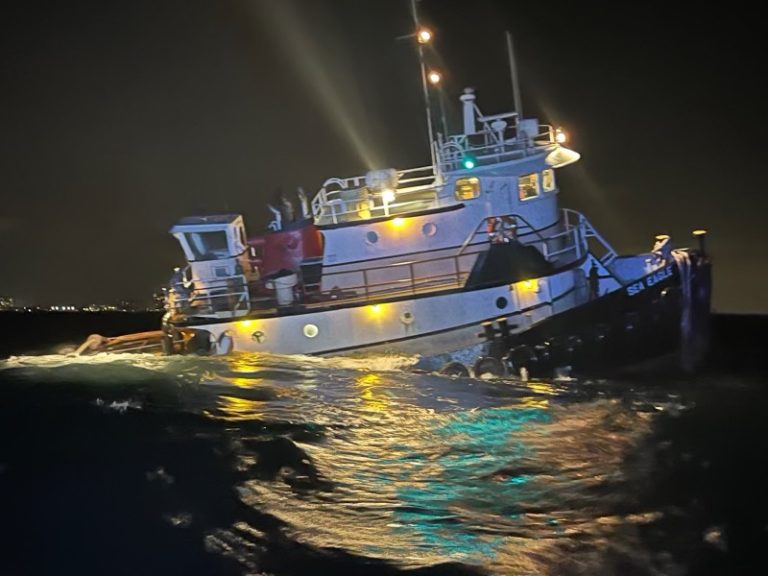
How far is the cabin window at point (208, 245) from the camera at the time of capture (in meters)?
22.1

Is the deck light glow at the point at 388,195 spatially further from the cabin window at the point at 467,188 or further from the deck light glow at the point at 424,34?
the deck light glow at the point at 424,34

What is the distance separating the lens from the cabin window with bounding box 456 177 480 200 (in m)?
20.8

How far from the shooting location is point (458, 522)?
981cm

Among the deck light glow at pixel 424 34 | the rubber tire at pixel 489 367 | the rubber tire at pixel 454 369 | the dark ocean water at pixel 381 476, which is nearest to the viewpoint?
the dark ocean water at pixel 381 476

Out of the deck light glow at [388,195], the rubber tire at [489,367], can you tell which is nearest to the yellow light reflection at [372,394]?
the rubber tire at [489,367]

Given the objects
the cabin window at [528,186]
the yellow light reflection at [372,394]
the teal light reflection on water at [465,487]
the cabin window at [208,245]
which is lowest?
the teal light reflection on water at [465,487]

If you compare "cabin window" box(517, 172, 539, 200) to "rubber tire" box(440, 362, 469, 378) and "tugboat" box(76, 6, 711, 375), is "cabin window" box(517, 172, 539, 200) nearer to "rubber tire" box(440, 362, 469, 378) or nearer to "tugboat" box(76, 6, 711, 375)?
"tugboat" box(76, 6, 711, 375)

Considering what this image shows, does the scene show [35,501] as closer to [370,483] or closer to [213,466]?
[213,466]

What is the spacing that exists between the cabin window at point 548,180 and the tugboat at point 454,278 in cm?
8

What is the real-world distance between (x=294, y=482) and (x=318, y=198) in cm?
1169

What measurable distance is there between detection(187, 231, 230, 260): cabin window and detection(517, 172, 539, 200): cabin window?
28.4 ft

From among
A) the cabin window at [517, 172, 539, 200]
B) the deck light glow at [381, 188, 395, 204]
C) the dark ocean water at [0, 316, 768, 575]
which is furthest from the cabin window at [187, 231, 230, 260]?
the cabin window at [517, 172, 539, 200]

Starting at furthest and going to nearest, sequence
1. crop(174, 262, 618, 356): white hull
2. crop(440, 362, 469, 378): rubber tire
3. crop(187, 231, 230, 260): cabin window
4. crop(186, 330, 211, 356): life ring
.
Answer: crop(187, 231, 230, 260): cabin window
crop(186, 330, 211, 356): life ring
crop(174, 262, 618, 356): white hull
crop(440, 362, 469, 378): rubber tire

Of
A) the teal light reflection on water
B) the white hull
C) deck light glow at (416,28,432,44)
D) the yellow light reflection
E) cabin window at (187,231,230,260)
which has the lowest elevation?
the teal light reflection on water
